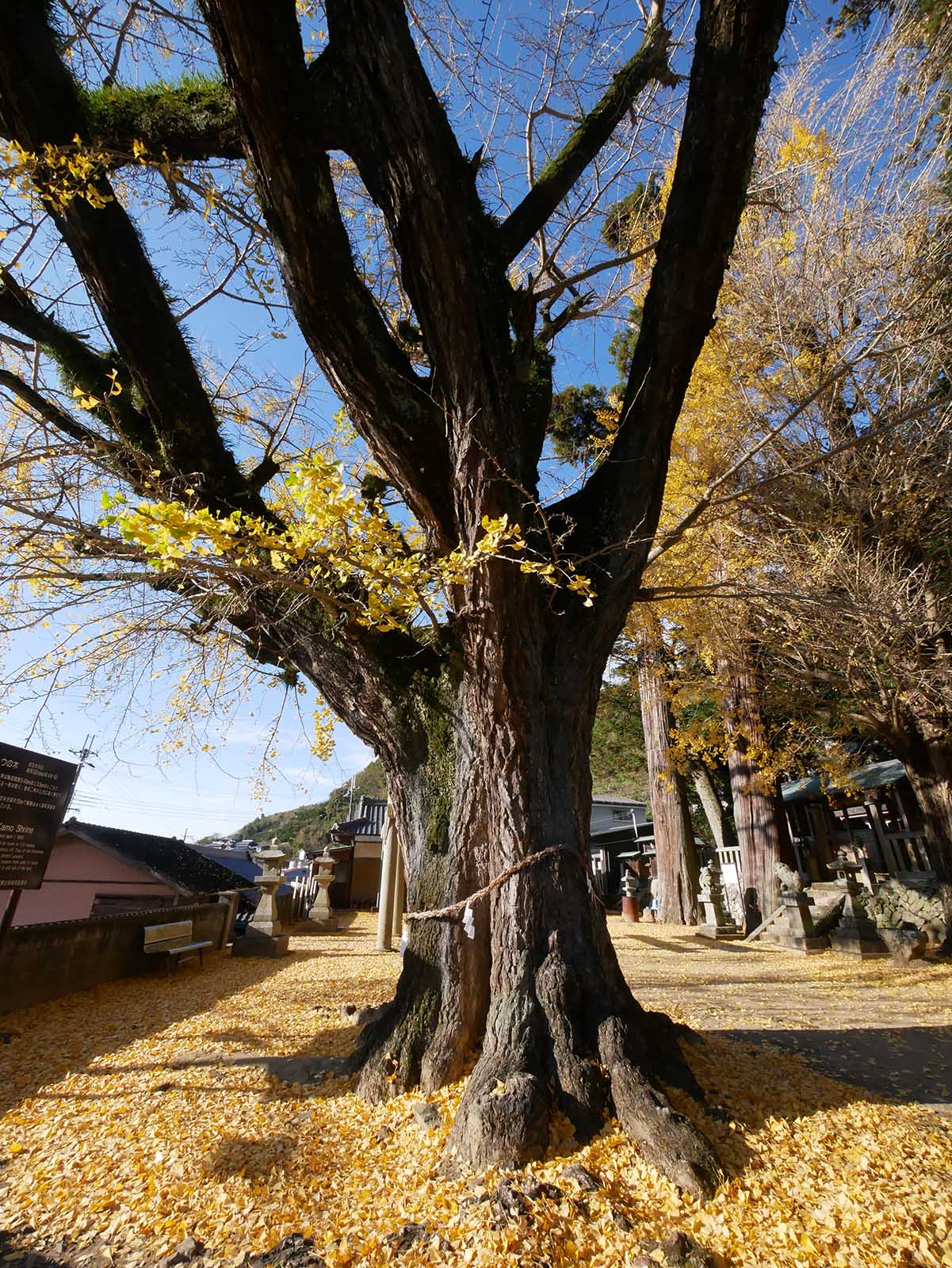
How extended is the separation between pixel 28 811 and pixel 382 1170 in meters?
4.33

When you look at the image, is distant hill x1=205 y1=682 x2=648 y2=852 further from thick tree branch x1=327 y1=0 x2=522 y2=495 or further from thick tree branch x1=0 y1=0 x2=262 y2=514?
thick tree branch x1=327 y1=0 x2=522 y2=495

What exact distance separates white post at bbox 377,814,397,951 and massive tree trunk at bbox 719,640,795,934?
6.08 meters

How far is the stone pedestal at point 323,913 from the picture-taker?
11.5m

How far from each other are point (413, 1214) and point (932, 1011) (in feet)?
17.7

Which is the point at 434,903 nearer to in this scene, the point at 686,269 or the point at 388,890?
the point at 686,269

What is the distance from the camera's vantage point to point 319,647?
3.85 m

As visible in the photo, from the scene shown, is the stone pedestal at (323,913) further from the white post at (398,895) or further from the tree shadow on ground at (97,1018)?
the tree shadow on ground at (97,1018)

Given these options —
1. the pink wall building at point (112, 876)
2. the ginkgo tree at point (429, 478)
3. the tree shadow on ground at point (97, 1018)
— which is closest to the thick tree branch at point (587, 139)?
the ginkgo tree at point (429, 478)

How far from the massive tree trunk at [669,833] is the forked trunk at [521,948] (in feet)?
28.7

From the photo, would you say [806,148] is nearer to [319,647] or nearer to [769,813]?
[319,647]

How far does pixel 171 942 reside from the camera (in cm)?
728

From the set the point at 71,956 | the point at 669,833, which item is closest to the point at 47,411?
the point at 71,956

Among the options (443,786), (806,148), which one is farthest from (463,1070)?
(806,148)

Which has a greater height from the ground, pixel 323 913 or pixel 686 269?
pixel 686 269
